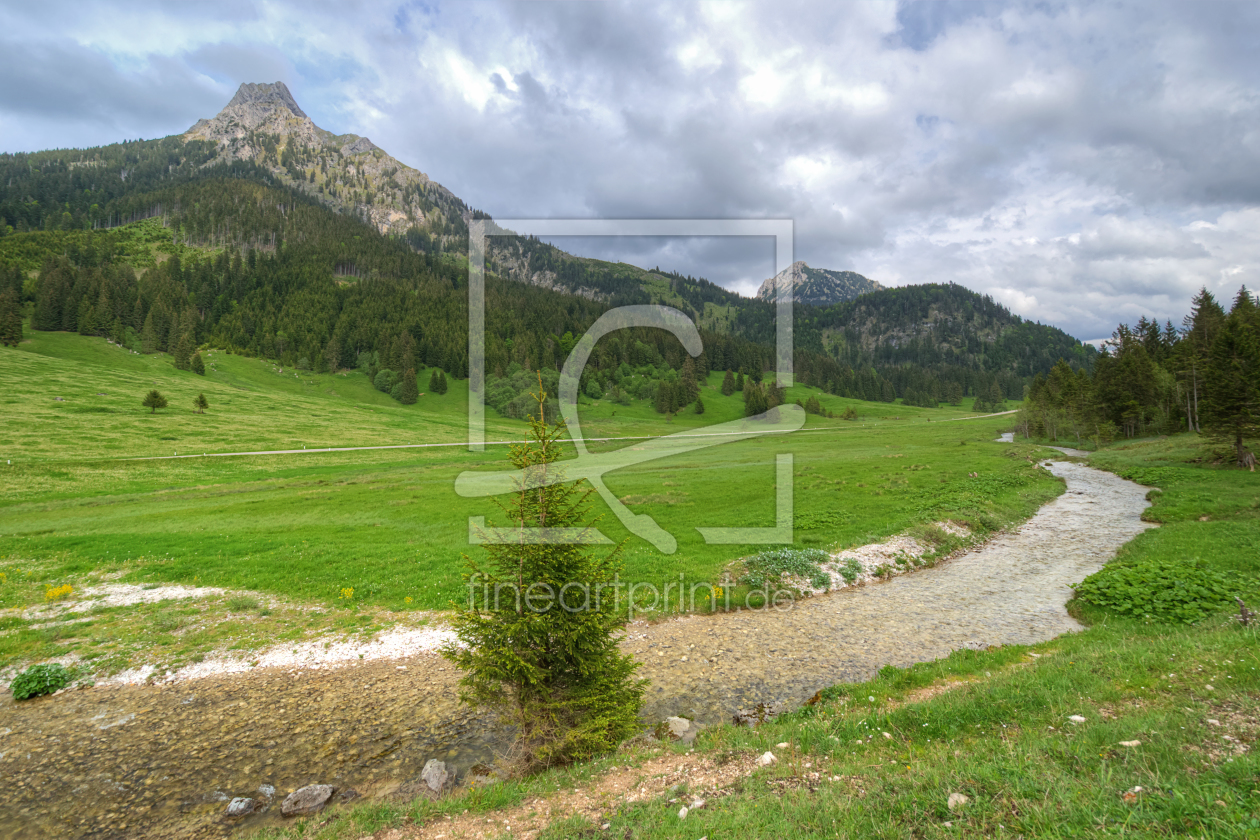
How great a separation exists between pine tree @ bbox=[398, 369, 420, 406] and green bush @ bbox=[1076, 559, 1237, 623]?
15318cm

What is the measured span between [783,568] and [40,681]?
26932mm

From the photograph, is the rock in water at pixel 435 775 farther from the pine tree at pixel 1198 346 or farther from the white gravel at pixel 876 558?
the pine tree at pixel 1198 346

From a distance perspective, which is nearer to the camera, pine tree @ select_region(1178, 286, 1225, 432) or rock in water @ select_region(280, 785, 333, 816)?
rock in water @ select_region(280, 785, 333, 816)

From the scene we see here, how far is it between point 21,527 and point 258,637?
28.8 metres

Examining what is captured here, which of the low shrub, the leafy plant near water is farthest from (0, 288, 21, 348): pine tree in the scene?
the low shrub

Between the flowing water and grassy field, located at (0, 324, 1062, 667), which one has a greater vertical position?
grassy field, located at (0, 324, 1062, 667)

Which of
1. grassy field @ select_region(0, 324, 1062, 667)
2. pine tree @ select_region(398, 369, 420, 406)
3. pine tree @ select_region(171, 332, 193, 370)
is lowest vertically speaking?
grassy field @ select_region(0, 324, 1062, 667)

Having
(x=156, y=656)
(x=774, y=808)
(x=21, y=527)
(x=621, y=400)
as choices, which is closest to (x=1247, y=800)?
(x=774, y=808)

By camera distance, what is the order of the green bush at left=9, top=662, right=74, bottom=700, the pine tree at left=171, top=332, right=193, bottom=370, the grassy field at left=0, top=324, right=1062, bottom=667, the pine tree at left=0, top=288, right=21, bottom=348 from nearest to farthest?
1. the green bush at left=9, top=662, right=74, bottom=700
2. the grassy field at left=0, top=324, right=1062, bottom=667
3. the pine tree at left=0, top=288, right=21, bottom=348
4. the pine tree at left=171, top=332, right=193, bottom=370

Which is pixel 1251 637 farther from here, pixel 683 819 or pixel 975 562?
pixel 975 562

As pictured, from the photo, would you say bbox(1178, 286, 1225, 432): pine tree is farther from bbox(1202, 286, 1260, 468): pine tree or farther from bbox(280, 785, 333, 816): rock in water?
bbox(280, 785, 333, 816): rock in water

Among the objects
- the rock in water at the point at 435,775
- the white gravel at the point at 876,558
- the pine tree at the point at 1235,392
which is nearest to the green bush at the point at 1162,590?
the white gravel at the point at 876,558

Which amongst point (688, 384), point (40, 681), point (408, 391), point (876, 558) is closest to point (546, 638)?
point (40, 681)

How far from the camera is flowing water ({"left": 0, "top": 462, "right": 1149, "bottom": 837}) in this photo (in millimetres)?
10773
